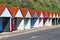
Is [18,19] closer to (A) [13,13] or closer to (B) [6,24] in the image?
(A) [13,13]

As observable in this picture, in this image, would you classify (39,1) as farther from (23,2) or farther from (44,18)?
(44,18)

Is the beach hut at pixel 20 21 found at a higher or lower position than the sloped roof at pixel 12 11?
lower

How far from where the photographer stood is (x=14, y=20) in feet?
155

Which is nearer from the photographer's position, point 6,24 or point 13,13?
point 6,24

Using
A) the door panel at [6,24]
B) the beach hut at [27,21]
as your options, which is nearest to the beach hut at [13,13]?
the door panel at [6,24]

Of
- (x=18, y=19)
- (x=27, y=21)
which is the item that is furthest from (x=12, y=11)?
(x=27, y=21)

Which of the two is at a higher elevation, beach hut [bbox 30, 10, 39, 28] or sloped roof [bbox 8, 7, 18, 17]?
sloped roof [bbox 8, 7, 18, 17]

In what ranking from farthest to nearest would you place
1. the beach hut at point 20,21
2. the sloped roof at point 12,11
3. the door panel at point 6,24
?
the beach hut at point 20,21 < the sloped roof at point 12,11 < the door panel at point 6,24

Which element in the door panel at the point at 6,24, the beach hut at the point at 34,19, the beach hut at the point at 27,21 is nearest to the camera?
the door panel at the point at 6,24

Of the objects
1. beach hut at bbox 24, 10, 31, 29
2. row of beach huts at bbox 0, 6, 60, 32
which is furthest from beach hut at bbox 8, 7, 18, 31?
beach hut at bbox 24, 10, 31, 29

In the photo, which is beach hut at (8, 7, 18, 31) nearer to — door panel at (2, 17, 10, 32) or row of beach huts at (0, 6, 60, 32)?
row of beach huts at (0, 6, 60, 32)

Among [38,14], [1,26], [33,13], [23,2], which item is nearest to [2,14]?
[1,26]

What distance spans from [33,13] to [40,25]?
7.85 meters

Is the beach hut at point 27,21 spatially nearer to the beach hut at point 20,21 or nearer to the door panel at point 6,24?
the beach hut at point 20,21
